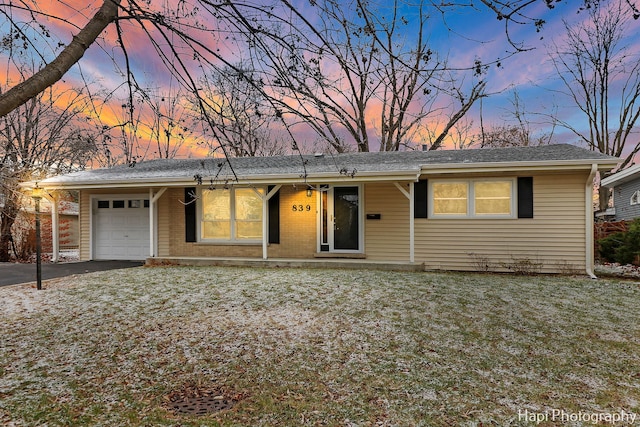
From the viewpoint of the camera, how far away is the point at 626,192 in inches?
615

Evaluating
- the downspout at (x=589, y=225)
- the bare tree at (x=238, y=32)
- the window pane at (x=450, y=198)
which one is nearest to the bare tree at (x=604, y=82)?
the downspout at (x=589, y=225)

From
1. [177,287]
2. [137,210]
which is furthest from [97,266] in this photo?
[177,287]

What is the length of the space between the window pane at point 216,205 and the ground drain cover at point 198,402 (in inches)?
302

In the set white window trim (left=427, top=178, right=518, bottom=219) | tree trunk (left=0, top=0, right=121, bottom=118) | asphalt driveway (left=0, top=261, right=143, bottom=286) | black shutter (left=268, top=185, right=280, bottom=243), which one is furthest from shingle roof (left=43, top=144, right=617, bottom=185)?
tree trunk (left=0, top=0, right=121, bottom=118)

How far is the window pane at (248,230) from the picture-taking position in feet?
33.6

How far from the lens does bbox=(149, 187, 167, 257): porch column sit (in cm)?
992

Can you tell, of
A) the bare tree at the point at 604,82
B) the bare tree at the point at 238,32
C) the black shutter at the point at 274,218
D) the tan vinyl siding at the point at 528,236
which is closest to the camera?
the bare tree at the point at 238,32

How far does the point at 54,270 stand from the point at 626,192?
2162cm

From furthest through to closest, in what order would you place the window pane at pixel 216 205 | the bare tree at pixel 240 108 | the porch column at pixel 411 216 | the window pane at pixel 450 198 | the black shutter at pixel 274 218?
the window pane at pixel 216 205
the black shutter at pixel 274 218
the window pane at pixel 450 198
the porch column at pixel 411 216
the bare tree at pixel 240 108

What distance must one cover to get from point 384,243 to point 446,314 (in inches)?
177

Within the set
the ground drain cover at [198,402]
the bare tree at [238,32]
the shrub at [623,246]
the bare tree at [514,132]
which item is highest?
the bare tree at [514,132]

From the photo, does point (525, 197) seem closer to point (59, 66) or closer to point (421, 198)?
point (421, 198)

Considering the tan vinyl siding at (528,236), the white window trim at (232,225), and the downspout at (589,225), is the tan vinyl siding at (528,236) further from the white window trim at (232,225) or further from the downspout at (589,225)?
the white window trim at (232,225)

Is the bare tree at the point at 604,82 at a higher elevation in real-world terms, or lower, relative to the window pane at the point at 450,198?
higher
